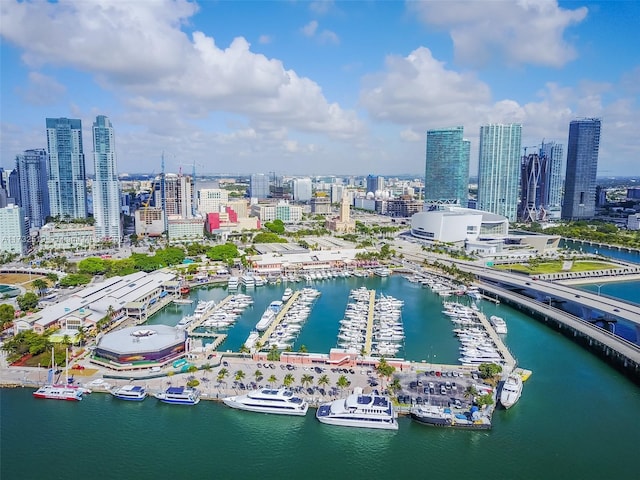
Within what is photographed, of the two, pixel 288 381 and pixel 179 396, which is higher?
pixel 288 381

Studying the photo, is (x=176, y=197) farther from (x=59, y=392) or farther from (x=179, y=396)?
(x=179, y=396)

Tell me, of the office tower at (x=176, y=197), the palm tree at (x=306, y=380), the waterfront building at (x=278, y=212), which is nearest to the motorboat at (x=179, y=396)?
the palm tree at (x=306, y=380)

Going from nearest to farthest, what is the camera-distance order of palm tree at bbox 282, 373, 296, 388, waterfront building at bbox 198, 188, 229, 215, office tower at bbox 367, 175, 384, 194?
palm tree at bbox 282, 373, 296, 388
waterfront building at bbox 198, 188, 229, 215
office tower at bbox 367, 175, 384, 194

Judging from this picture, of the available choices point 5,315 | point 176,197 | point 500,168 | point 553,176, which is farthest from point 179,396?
point 553,176

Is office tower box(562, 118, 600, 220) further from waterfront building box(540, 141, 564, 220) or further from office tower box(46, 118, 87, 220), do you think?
office tower box(46, 118, 87, 220)

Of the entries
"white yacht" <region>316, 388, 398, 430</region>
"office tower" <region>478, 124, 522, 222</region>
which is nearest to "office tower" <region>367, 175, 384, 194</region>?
"office tower" <region>478, 124, 522, 222</region>

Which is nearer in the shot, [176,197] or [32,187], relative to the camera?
[32,187]
